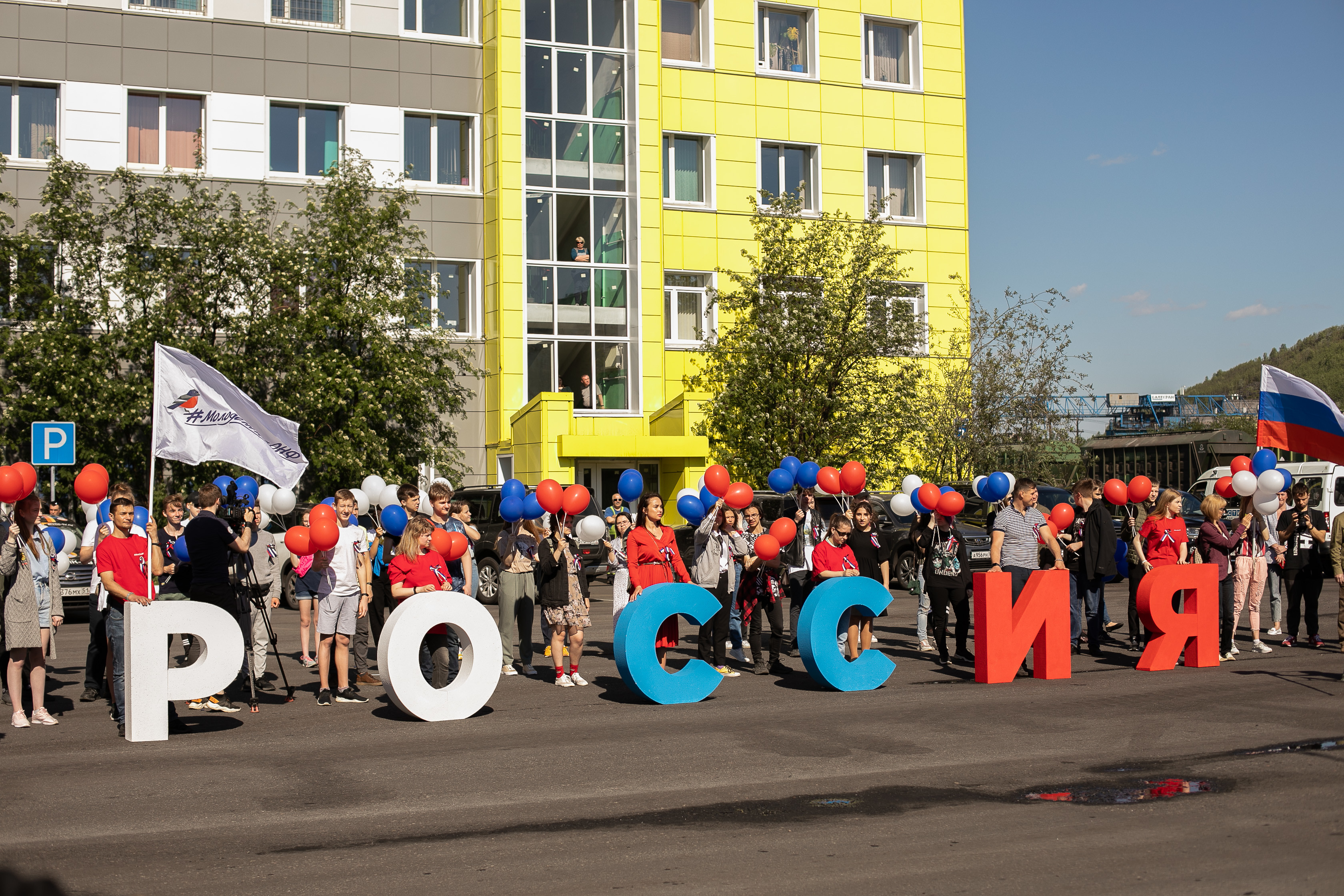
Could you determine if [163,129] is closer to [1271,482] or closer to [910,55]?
[910,55]

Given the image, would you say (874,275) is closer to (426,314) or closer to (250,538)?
(426,314)

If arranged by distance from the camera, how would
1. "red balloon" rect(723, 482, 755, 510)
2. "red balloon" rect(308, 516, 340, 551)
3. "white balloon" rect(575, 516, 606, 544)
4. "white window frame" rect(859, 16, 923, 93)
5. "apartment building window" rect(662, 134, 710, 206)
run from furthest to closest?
1. "white window frame" rect(859, 16, 923, 93)
2. "apartment building window" rect(662, 134, 710, 206)
3. "white balloon" rect(575, 516, 606, 544)
4. "red balloon" rect(723, 482, 755, 510)
5. "red balloon" rect(308, 516, 340, 551)

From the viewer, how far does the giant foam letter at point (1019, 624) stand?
37.9ft

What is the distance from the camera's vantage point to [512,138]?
29375 mm

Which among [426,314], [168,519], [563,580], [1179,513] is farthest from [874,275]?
[168,519]

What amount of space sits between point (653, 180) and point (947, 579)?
1970 cm

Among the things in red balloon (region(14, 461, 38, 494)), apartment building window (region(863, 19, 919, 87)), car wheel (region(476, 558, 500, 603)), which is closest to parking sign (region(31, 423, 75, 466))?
car wheel (region(476, 558, 500, 603))

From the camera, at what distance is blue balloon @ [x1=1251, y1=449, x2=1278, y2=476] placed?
13891 mm

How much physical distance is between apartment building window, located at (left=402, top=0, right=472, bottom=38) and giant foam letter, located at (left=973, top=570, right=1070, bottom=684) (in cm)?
2337

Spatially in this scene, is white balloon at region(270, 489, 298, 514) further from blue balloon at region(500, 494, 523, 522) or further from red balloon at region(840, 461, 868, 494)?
red balloon at region(840, 461, 868, 494)

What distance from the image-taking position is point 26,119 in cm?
2698

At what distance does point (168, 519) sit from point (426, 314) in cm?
1562

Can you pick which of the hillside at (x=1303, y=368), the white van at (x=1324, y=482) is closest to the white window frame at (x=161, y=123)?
the white van at (x=1324, y=482)

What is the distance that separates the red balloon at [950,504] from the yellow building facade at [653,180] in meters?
15.1
